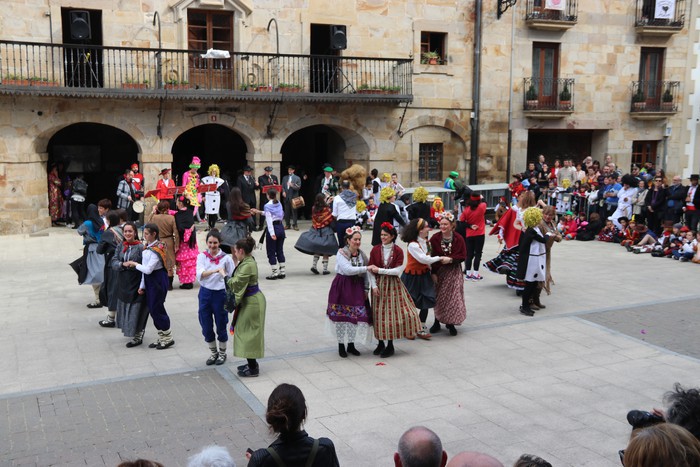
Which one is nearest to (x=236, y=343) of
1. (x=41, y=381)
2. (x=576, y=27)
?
(x=41, y=381)

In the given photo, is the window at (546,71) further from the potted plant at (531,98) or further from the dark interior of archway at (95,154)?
the dark interior of archway at (95,154)

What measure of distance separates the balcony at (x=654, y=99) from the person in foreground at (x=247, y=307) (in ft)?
63.5

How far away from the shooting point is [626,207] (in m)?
17.9

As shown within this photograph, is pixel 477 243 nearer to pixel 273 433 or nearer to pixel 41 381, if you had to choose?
pixel 41 381

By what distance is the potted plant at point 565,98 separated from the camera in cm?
2283

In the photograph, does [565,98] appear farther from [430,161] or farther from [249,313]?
[249,313]

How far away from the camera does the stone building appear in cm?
1798

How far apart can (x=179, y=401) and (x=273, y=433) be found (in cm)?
347

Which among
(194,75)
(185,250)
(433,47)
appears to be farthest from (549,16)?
(185,250)

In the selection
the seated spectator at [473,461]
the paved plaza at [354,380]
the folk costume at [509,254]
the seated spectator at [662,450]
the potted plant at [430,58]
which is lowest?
the paved plaza at [354,380]

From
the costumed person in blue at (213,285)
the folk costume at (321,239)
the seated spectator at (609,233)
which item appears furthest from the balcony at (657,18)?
the costumed person in blue at (213,285)

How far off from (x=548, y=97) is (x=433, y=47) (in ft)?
13.2

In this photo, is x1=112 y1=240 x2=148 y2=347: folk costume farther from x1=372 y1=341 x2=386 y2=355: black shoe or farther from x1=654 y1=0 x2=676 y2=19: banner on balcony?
x1=654 y1=0 x2=676 y2=19: banner on balcony

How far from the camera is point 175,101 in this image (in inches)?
745
